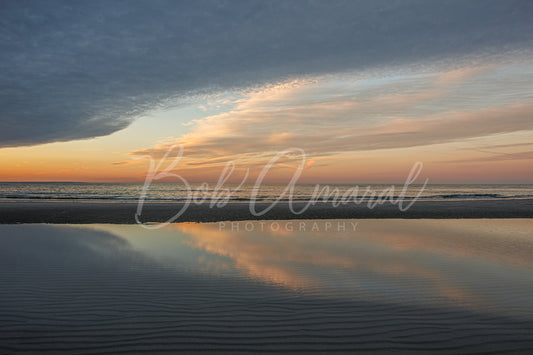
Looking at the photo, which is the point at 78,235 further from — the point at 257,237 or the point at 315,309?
the point at 315,309

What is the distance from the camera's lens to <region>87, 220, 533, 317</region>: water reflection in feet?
21.8

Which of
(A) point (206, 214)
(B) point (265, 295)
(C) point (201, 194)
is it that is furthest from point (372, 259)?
(C) point (201, 194)

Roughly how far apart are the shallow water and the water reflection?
0.05 meters

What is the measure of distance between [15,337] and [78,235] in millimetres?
10125

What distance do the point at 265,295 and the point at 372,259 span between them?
449cm

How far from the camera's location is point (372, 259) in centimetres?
947

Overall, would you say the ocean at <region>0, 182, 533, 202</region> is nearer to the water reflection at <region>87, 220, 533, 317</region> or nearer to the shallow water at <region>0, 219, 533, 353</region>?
the water reflection at <region>87, 220, 533, 317</region>

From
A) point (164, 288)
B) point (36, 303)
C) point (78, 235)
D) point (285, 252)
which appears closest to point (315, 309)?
point (164, 288)

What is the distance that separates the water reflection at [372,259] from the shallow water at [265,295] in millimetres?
49

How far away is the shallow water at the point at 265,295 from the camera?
467 cm

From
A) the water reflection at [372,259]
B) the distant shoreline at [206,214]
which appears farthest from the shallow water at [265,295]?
→ the distant shoreline at [206,214]

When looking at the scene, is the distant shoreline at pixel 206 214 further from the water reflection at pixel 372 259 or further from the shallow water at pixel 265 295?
the shallow water at pixel 265 295

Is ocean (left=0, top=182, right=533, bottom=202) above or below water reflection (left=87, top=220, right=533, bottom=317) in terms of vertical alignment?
above

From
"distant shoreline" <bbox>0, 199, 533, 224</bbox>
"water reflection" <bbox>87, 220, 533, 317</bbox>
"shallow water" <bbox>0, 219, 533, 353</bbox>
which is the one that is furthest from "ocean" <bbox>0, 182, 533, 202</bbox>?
"shallow water" <bbox>0, 219, 533, 353</bbox>
